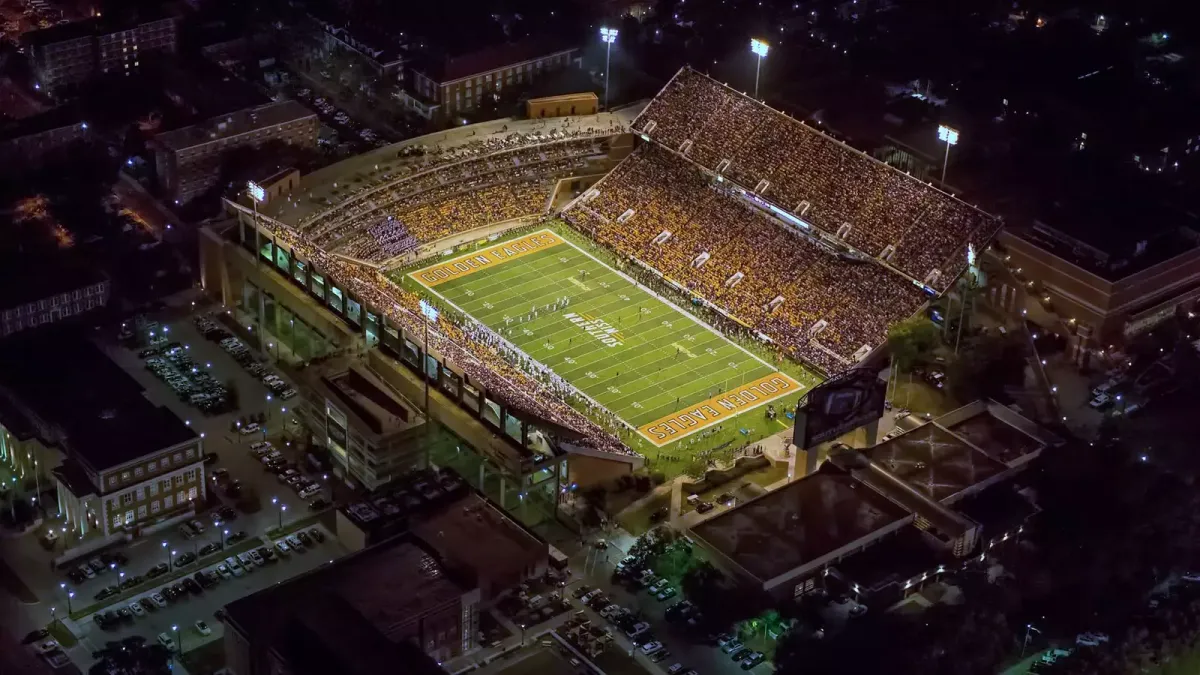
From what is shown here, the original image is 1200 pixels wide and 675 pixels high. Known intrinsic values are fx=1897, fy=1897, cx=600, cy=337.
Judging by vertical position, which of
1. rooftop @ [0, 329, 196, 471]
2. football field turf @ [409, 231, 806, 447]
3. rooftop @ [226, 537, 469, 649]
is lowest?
football field turf @ [409, 231, 806, 447]

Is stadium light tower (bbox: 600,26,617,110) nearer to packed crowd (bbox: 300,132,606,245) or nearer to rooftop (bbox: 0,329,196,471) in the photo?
packed crowd (bbox: 300,132,606,245)

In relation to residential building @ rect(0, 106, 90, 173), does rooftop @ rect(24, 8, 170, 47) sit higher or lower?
higher

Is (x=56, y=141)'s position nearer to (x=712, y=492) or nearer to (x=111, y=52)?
(x=111, y=52)

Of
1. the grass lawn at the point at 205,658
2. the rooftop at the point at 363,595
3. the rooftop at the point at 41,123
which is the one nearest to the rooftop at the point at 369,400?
the rooftop at the point at 363,595

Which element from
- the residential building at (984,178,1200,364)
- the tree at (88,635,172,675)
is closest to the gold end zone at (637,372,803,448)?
the residential building at (984,178,1200,364)

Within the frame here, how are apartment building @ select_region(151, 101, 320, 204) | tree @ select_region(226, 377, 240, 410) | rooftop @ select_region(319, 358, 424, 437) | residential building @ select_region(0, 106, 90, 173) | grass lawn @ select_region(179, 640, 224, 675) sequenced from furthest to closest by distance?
residential building @ select_region(0, 106, 90, 173)
apartment building @ select_region(151, 101, 320, 204)
tree @ select_region(226, 377, 240, 410)
rooftop @ select_region(319, 358, 424, 437)
grass lawn @ select_region(179, 640, 224, 675)

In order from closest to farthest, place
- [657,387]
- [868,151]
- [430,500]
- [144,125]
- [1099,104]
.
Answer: [430,500], [657,387], [868,151], [144,125], [1099,104]

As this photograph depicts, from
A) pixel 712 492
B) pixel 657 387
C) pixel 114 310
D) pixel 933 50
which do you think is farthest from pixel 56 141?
pixel 933 50

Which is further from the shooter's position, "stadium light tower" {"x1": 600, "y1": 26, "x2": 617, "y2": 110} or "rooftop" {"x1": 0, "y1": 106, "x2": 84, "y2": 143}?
"stadium light tower" {"x1": 600, "y1": 26, "x2": 617, "y2": 110}

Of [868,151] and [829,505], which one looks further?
[868,151]
